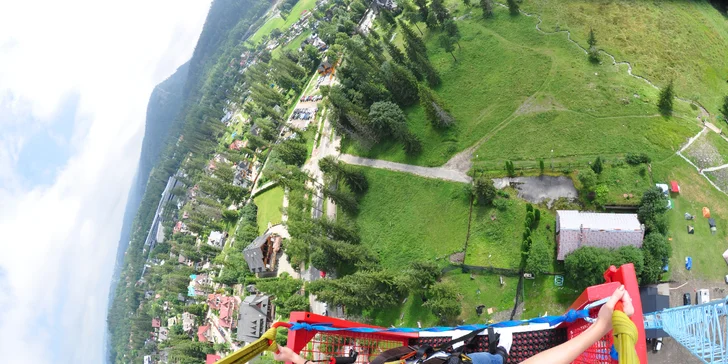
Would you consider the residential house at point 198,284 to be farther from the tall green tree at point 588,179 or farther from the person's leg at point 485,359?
the person's leg at point 485,359

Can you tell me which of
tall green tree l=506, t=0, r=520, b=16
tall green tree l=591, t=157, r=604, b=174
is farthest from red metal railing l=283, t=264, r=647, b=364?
tall green tree l=506, t=0, r=520, b=16

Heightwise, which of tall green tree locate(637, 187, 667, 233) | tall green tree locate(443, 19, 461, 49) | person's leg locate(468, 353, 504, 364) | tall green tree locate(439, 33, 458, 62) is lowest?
person's leg locate(468, 353, 504, 364)

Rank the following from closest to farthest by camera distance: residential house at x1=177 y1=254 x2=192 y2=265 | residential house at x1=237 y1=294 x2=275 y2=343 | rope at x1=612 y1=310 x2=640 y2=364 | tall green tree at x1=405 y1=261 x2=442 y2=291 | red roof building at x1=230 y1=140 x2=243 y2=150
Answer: rope at x1=612 y1=310 x2=640 y2=364 < tall green tree at x1=405 y1=261 x2=442 y2=291 < residential house at x1=237 y1=294 x2=275 y2=343 < residential house at x1=177 y1=254 x2=192 y2=265 < red roof building at x1=230 y1=140 x2=243 y2=150

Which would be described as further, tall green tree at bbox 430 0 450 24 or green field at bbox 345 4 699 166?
tall green tree at bbox 430 0 450 24

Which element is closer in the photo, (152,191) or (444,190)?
(444,190)

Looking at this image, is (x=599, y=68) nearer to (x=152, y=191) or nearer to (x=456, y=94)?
(x=456, y=94)

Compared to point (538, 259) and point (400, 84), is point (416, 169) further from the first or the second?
point (538, 259)

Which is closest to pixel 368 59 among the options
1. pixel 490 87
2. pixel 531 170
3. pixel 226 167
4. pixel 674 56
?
pixel 490 87

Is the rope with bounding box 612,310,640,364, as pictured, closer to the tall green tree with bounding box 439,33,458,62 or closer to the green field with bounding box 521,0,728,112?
the green field with bounding box 521,0,728,112
